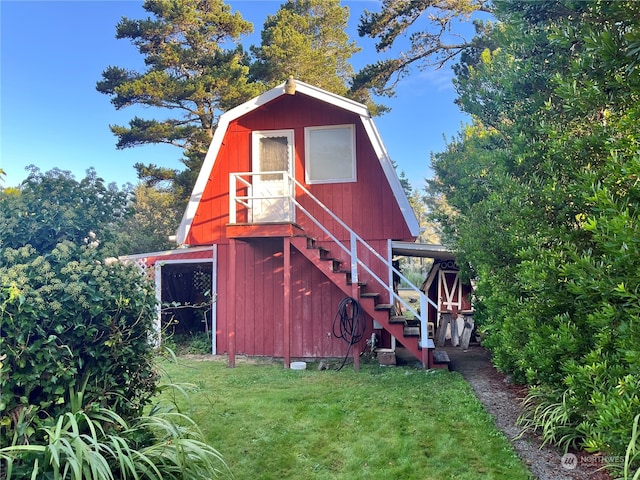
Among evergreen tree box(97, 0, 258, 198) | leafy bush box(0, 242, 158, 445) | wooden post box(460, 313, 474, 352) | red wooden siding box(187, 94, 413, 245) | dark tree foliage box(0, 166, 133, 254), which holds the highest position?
evergreen tree box(97, 0, 258, 198)

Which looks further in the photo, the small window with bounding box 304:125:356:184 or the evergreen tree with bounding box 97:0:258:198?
the evergreen tree with bounding box 97:0:258:198

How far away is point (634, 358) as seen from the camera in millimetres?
2207

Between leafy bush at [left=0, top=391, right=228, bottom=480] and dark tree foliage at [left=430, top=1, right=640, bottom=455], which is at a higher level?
dark tree foliage at [left=430, top=1, right=640, bottom=455]

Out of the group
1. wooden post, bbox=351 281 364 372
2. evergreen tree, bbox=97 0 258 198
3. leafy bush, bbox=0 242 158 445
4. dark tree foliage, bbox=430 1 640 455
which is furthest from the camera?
evergreen tree, bbox=97 0 258 198

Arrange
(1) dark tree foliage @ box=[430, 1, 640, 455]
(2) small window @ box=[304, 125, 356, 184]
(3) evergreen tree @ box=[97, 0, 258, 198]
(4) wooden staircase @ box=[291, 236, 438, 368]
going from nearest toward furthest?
(1) dark tree foliage @ box=[430, 1, 640, 455], (4) wooden staircase @ box=[291, 236, 438, 368], (2) small window @ box=[304, 125, 356, 184], (3) evergreen tree @ box=[97, 0, 258, 198]

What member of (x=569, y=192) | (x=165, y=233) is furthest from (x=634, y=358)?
(x=165, y=233)

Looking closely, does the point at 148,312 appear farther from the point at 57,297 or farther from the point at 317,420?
the point at 317,420

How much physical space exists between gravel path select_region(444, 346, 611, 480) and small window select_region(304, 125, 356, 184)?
384 cm

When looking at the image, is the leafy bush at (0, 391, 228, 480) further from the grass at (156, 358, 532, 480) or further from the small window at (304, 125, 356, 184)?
the small window at (304, 125, 356, 184)

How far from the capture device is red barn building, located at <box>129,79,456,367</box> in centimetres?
752

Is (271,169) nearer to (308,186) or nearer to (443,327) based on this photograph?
(308,186)

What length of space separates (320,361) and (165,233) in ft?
47.5

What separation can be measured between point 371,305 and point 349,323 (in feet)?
3.10

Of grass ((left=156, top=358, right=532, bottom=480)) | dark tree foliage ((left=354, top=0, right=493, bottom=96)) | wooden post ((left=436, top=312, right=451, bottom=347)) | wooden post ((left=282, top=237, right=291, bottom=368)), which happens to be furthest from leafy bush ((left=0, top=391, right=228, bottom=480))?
dark tree foliage ((left=354, top=0, right=493, bottom=96))
